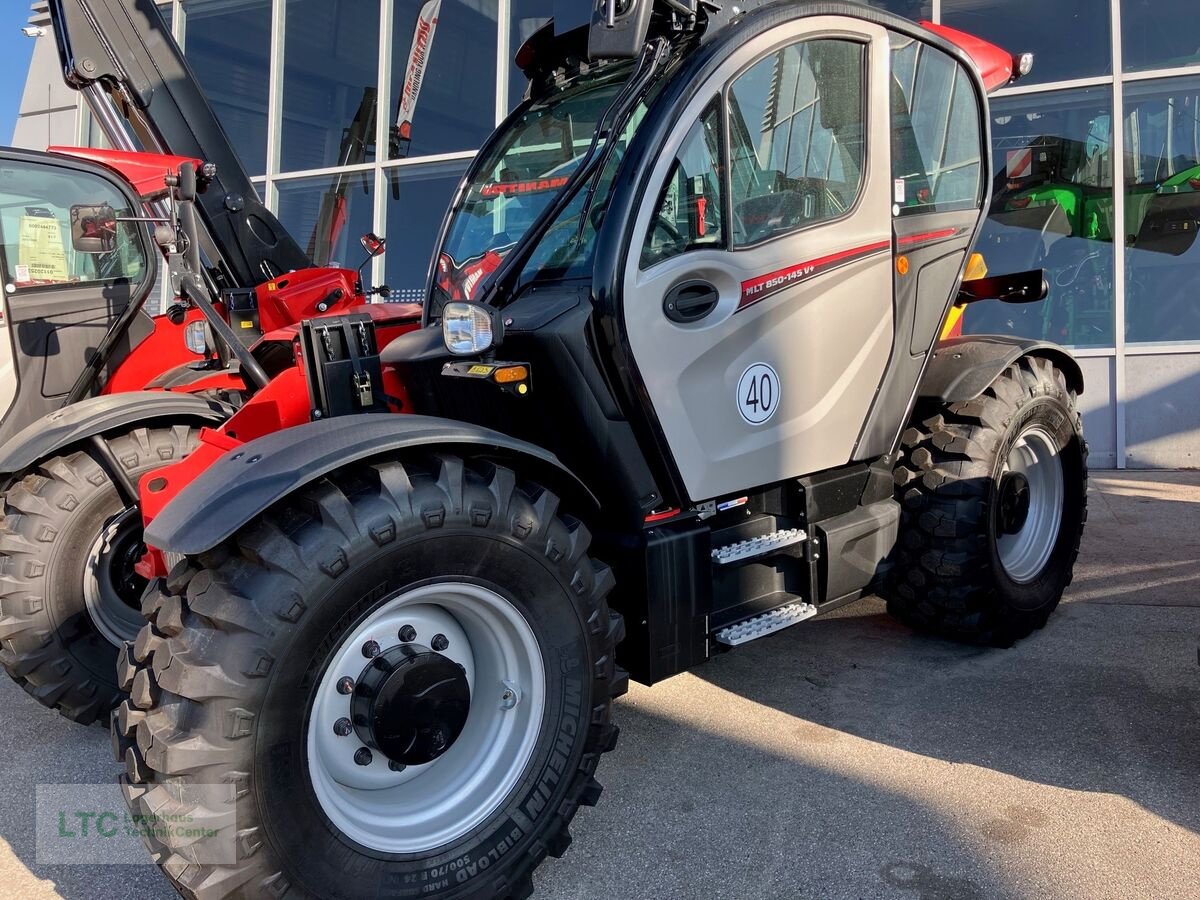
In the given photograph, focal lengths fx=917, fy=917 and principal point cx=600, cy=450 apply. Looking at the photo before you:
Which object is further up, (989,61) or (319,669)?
(989,61)

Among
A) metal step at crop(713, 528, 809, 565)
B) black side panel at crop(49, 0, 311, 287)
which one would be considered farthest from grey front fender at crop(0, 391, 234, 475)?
black side panel at crop(49, 0, 311, 287)

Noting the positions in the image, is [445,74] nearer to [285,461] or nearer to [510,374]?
[510,374]

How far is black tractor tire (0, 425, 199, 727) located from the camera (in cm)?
329

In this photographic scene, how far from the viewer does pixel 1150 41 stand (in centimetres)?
803

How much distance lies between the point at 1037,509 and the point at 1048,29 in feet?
19.7

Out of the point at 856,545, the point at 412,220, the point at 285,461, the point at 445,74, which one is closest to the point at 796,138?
the point at 856,545

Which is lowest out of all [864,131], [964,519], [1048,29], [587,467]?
[964,519]

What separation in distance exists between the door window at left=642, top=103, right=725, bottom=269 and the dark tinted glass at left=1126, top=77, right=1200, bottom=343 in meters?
6.72

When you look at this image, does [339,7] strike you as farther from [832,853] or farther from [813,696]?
[832,853]

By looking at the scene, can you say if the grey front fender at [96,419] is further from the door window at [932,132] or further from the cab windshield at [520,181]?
the door window at [932,132]

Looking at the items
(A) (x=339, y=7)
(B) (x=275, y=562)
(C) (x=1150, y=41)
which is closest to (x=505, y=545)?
(B) (x=275, y=562)

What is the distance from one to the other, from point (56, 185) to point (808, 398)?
173 inches

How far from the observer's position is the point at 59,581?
3.38 meters
